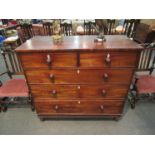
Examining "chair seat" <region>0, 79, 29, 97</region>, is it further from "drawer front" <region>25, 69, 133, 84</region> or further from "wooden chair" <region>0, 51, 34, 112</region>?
"drawer front" <region>25, 69, 133, 84</region>

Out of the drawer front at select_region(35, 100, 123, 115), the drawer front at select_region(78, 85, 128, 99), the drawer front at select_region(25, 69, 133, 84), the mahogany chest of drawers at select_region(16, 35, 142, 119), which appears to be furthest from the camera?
the drawer front at select_region(35, 100, 123, 115)

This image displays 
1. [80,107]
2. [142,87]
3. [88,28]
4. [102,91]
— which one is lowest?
[80,107]

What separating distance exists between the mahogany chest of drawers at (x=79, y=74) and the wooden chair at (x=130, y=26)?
1.43 m

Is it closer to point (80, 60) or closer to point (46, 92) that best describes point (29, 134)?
point (46, 92)

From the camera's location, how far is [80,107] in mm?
1671

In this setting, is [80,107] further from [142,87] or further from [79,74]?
[142,87]

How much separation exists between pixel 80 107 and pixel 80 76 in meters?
0.49

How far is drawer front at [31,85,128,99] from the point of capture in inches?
58.5

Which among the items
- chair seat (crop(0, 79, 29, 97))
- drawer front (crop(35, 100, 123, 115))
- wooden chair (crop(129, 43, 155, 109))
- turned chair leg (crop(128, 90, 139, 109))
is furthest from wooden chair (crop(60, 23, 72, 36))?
turned chair leg (crop(128, 90, 139, 109))

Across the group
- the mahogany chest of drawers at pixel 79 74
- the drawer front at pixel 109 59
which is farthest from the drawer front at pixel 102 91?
the drawer front at pixel 109 59

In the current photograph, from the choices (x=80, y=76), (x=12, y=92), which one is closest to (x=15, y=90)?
(x=12, y=92)

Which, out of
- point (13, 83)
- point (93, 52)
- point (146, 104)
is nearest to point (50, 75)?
point (93, 52)

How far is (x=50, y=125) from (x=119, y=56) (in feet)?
4.34

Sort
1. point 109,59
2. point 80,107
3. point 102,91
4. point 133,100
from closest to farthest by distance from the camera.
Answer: point 109,59 < point 102,91 < point 80,107 < point 133,100
